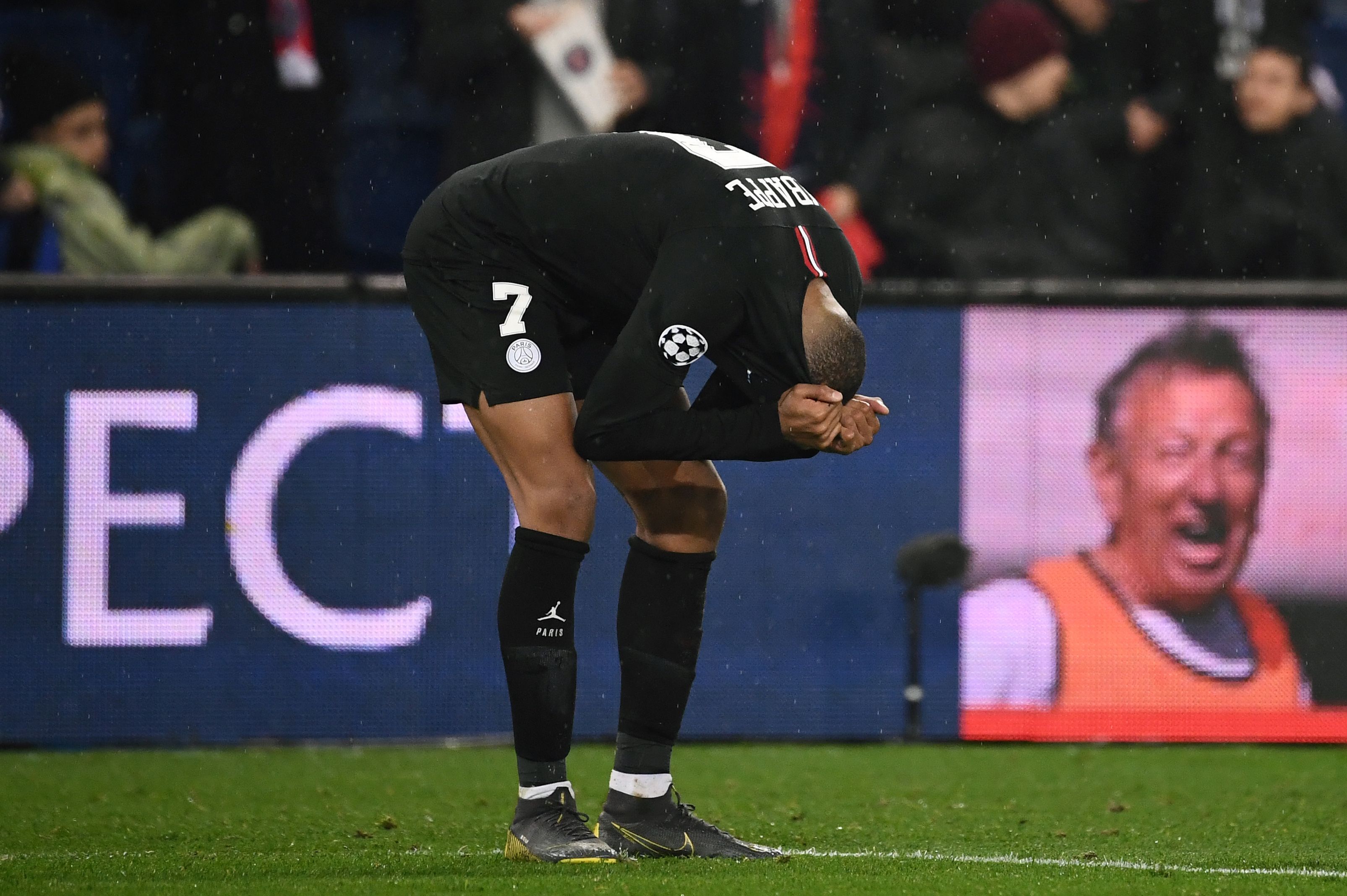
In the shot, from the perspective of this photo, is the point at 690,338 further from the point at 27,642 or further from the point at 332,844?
the point at 27,642

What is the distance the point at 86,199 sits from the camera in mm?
6676

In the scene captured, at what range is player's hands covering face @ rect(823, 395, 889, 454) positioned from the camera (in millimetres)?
3281

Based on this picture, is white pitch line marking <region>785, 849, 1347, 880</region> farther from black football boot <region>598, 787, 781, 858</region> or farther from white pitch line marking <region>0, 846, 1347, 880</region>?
black football boot <region>598, 787, 781, 858</region>

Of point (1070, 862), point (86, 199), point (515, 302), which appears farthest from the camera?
point (86, 199)

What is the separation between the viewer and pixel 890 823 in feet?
13.6

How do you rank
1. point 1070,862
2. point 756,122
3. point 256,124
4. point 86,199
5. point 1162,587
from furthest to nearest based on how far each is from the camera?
point 756,122 → point 256,124 → point 86,199 → point 1162,587 → point 1070,862

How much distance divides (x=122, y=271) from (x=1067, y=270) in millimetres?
3542

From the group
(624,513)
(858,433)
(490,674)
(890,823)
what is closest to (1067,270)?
(624,513)

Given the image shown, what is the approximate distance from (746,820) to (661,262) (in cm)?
153

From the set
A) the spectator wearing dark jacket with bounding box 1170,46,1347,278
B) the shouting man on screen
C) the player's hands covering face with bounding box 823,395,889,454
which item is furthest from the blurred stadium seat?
the player's hands covering face with bounding box 823,395,889,454

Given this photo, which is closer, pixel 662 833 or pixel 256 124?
pixel 662 833

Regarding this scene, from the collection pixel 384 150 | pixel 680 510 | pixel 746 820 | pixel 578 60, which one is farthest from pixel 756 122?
pixel 680 510

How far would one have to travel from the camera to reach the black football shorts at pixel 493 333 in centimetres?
350

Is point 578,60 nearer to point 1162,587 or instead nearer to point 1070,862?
point 1162,587
